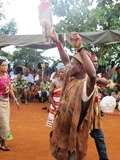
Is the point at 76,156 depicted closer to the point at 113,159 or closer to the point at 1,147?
the point at 113,159

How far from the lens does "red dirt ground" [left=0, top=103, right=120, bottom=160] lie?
816cm

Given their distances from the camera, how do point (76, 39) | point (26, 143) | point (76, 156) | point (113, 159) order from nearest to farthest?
point (76, 39), point (76, 156), point (113, 159), point (26, 143)

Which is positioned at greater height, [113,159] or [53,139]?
[53,139]

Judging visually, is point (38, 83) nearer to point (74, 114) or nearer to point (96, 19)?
point (96, 19)

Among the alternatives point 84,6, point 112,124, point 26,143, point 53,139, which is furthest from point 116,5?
point 53,139

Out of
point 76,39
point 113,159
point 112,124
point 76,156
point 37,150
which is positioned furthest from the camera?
point 112,124

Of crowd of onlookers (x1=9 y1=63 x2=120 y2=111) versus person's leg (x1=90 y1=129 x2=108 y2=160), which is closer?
person's leg (x1=90 y1=129 x2=108 y2=160)

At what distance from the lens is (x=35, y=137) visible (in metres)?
10.0

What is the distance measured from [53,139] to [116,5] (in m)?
16.6

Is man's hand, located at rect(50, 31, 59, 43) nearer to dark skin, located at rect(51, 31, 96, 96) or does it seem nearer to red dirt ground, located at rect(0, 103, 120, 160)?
dark skin, located at rect(51, 31, 96, 96)

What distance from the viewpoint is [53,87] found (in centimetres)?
842

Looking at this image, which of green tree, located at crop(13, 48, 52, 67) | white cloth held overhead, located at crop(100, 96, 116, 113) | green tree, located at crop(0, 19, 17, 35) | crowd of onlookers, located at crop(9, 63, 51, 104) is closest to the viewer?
white cloth held overhead, located at crop(100, 96, 116, 113)


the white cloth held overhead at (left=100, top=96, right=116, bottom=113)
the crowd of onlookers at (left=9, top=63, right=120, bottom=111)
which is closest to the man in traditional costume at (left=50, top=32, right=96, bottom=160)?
the white cloth held overhead at (left=100, top=96, right=116, bottom=113)

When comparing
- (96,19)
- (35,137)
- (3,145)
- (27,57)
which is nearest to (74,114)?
(3,145)
